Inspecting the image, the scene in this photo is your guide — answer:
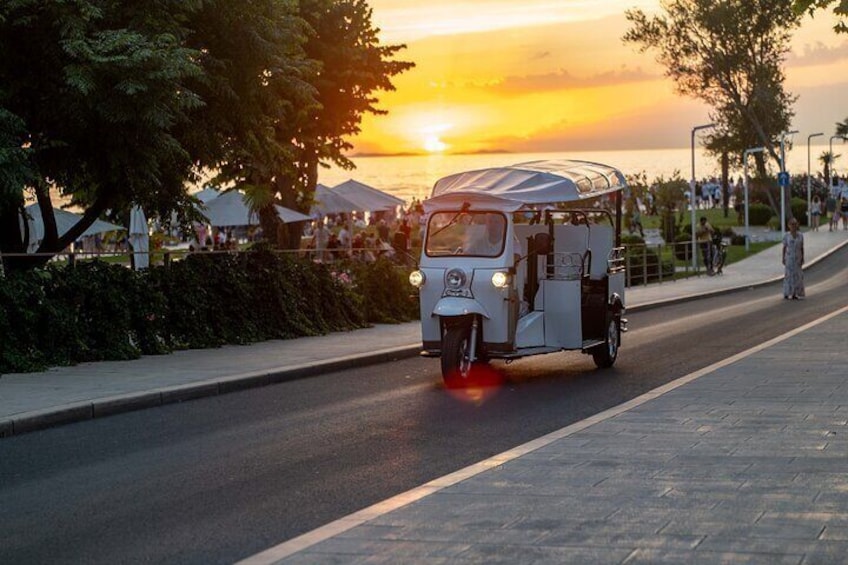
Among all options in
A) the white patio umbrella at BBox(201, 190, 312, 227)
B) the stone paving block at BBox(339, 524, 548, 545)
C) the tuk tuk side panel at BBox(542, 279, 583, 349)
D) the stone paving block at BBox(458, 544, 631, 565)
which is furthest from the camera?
the white patio umbrella at BBox(201, 190, 312, 227)

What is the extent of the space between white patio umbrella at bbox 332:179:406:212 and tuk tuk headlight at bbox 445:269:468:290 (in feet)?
84.4

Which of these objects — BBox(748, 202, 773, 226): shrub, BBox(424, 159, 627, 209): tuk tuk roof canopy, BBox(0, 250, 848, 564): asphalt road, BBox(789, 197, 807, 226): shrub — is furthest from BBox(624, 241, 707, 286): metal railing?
BBox(789, 197, 807, 226): shrub

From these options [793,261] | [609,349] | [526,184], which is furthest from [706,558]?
[793,261]

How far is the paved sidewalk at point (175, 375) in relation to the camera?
13.6 meters

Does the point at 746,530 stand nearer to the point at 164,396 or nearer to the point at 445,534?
the point at 445,534

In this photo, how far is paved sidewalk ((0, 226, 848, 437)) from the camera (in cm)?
1362

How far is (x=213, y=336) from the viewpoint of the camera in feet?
68.9

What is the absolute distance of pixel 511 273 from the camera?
16.8 m

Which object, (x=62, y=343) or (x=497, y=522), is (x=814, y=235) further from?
(x=497, y=522)

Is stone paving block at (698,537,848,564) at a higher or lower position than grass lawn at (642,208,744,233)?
lower

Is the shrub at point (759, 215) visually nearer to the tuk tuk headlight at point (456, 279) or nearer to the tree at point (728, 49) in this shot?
the tree at point (728, 49)

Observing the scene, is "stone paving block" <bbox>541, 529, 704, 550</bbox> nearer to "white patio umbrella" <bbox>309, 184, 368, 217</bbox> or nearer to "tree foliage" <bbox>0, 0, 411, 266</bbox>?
"tree foliage" <bbox>0, 0, 411, 266</bbox>

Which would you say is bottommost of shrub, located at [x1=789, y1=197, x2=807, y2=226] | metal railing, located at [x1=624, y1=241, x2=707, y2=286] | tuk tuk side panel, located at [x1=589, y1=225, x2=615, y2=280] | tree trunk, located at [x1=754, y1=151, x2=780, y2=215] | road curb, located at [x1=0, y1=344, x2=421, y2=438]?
road curb, located at [x1=0, y1=344, x2=421, y2=438]

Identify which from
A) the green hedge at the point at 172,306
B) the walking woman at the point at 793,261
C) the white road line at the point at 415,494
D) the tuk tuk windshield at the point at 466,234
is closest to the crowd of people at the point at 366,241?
the tuk tuk windshield at the point at 466,234
